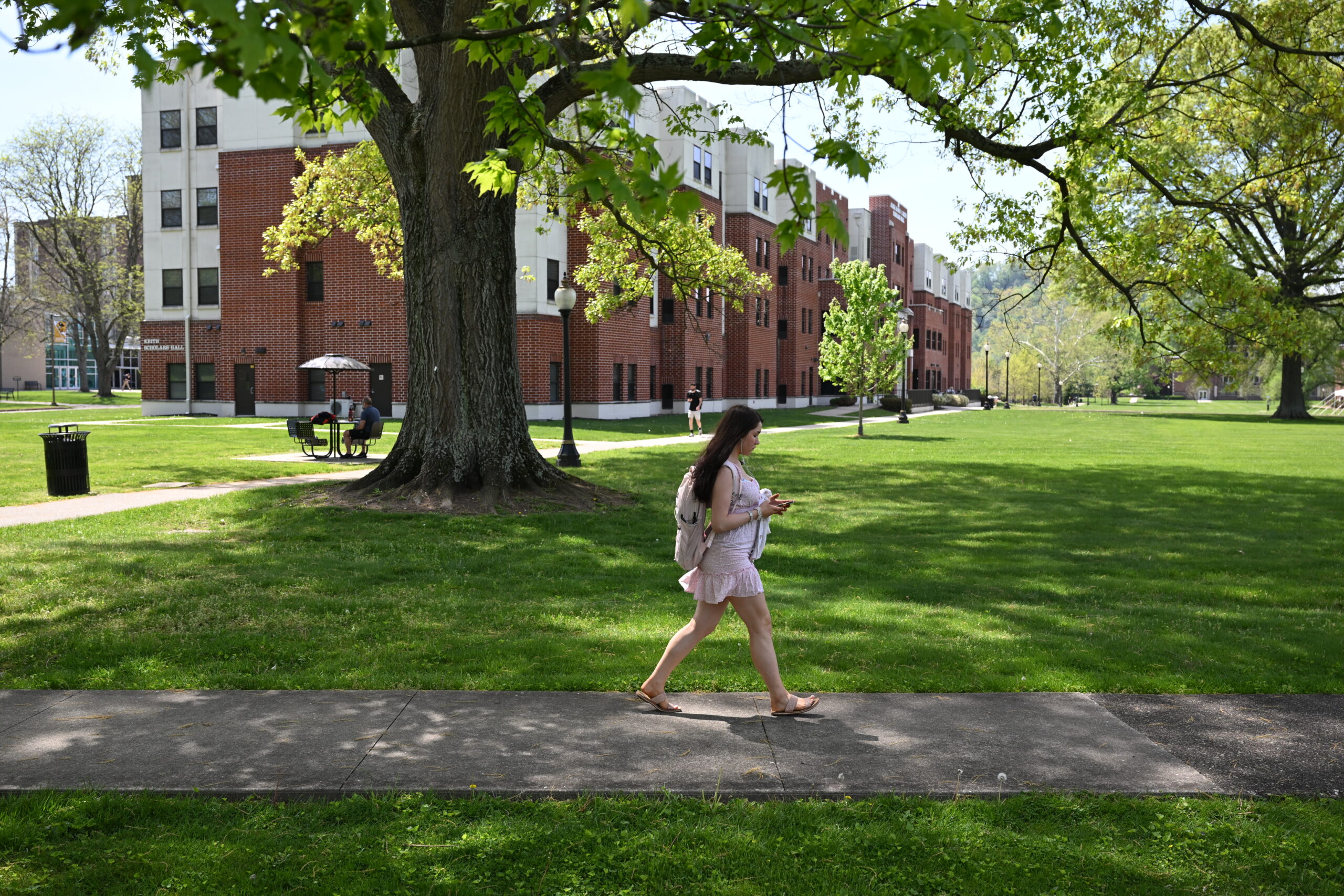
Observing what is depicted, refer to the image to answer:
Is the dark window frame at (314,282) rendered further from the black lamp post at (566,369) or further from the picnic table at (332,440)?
the black lamp post at (566,369)

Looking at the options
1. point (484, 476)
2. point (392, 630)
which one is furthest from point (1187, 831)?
point (484, 476)

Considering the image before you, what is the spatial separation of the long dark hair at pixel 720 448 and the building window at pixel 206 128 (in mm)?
44632

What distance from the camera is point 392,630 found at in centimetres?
746

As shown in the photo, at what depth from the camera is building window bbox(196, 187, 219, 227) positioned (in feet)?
143

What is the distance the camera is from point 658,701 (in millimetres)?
5598

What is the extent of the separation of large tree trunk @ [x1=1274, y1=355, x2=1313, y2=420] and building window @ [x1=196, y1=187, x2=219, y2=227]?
59.0 meters

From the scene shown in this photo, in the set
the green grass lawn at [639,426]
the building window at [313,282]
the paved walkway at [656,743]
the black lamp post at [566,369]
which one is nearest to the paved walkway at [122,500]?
the black lamp post at [566,369]

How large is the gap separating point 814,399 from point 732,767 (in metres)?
66.9

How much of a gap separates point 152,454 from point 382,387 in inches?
721

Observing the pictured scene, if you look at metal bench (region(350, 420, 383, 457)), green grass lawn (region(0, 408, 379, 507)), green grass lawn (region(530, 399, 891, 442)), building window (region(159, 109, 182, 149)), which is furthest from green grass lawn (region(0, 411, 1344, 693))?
building window (region(159, 109, 182, 149))

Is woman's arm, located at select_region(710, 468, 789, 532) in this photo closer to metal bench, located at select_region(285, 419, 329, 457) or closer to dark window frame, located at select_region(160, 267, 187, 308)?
metal bench, located at select_region(285, 419, 329, 457)

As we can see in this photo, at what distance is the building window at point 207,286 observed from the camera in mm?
43719

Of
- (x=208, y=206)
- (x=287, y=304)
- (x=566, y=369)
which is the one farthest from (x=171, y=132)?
(x=566, y=369)

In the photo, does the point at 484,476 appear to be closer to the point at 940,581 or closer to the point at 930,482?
the point at 940,581
